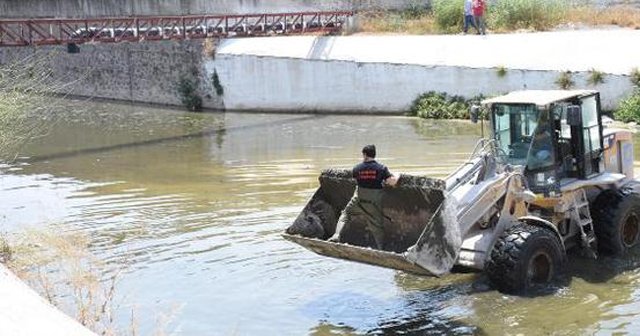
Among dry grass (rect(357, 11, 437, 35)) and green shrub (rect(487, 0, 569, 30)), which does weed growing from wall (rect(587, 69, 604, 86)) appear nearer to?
green shrub (rect(487, 0, 569, 30))

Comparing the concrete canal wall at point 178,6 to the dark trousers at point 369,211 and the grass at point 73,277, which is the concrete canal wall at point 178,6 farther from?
the dark trousers at point 369,211

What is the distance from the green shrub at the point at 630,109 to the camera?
2427 cm

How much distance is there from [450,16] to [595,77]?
783cm

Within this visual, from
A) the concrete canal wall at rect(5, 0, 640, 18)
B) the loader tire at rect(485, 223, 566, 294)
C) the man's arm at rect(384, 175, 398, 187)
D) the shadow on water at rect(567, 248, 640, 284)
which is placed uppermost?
the concrete canal wall at rect(5, 0, 640, 18)

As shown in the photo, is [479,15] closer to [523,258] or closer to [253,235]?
[253,235]

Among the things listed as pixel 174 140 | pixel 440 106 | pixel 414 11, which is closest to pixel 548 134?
pixel 440 106

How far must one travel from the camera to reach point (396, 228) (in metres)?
11.0

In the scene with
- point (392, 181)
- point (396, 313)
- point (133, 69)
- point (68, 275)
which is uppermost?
point (133, 69)

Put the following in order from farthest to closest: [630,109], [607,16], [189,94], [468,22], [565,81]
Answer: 1. [189,94]
2. [468,22]
3. [607,16]
4. [565,81]
5. [630,109]

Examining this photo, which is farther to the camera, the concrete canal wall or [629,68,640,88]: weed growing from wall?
the concrete canal wall

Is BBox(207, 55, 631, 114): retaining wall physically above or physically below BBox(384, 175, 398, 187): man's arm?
above

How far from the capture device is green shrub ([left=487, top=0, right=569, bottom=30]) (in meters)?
31.0

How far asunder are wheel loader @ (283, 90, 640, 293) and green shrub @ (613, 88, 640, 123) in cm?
1203

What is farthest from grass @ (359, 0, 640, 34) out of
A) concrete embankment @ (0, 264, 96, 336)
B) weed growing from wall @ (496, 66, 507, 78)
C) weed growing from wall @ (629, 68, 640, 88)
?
concrete embankment @ (0, 264, 96, 336)
